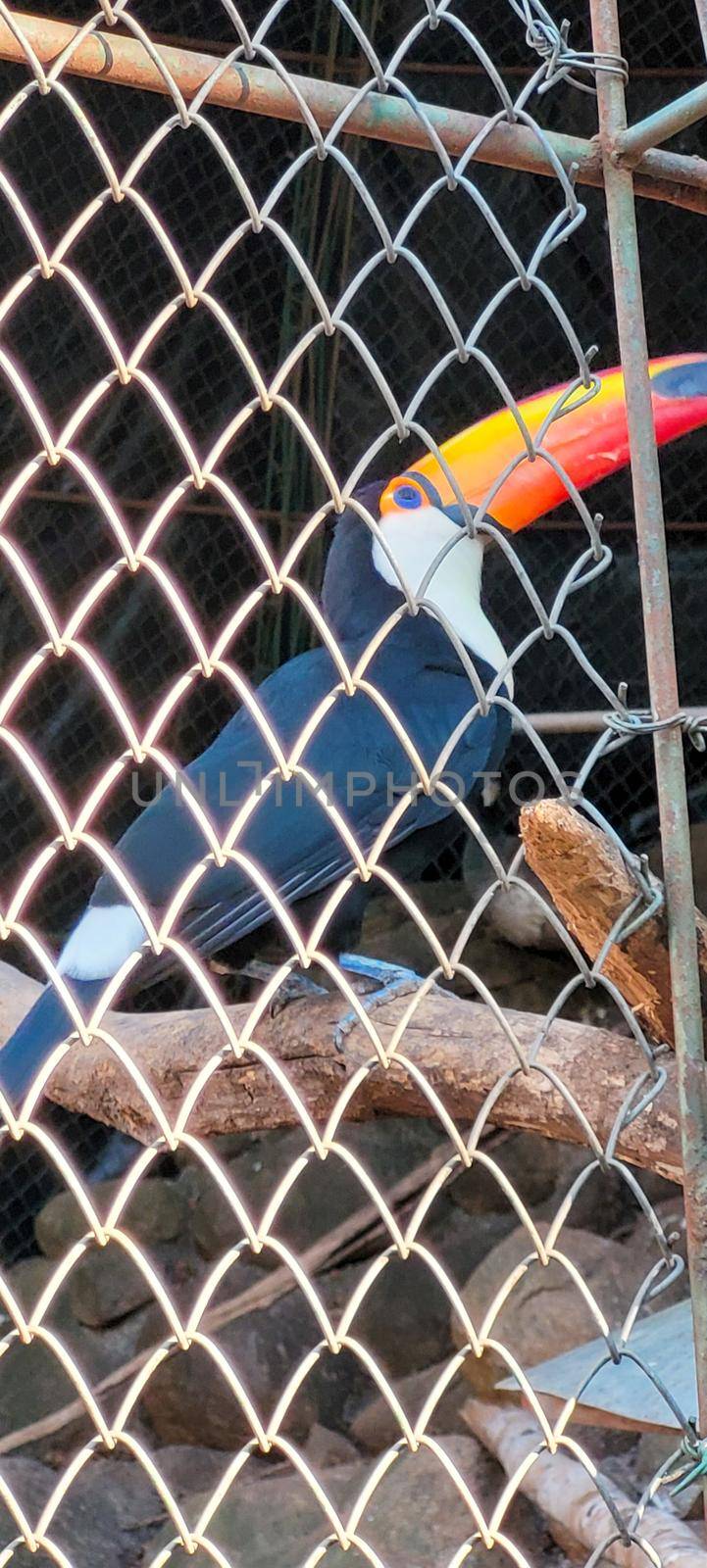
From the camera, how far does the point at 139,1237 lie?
11.1 ft

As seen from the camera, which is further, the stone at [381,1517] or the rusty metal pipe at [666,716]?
the stone at [381,1517]

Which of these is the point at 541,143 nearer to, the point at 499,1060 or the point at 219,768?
the point at 499,1060

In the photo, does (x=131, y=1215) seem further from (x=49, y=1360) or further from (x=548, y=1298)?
(x=548, y=1298)

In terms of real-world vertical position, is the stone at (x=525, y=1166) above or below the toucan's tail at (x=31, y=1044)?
above

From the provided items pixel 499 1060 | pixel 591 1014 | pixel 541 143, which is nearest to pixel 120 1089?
pixel 499 1060

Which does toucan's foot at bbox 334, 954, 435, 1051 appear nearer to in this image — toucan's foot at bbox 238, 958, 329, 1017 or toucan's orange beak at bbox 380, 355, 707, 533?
toucan's foot at bbox 238, 958, 329, 1017

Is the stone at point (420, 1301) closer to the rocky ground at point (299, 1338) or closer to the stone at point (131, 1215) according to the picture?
the rocky ground at point (299, 1338)

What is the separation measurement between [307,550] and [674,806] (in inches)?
97.4

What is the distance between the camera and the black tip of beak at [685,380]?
192cm

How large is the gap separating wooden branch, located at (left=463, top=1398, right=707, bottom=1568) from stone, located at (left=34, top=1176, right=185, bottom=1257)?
0.81 m

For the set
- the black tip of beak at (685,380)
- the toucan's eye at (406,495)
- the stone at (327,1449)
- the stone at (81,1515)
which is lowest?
the stone at (81,1515)

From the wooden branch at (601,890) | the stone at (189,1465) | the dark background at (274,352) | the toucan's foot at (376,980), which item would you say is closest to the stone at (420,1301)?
the stone at (189,1465)

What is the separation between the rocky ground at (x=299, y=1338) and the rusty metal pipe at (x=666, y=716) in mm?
2123

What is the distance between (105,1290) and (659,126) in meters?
2.93
